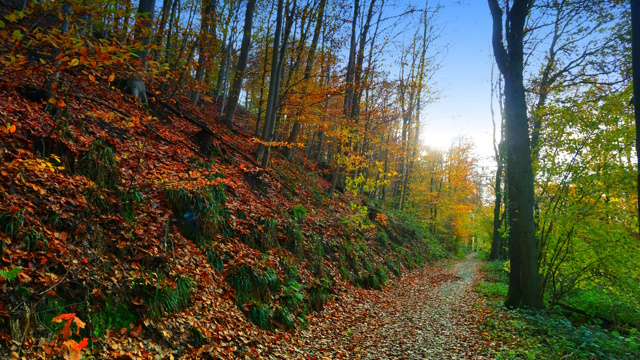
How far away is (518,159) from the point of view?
7.72 metres

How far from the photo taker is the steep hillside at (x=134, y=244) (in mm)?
3461

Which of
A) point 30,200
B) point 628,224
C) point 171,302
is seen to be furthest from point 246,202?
point 628,224

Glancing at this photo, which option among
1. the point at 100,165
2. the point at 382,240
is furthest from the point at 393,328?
the point at 382,240

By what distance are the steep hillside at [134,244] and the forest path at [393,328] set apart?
46 cm

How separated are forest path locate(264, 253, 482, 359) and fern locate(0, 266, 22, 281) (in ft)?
11.8

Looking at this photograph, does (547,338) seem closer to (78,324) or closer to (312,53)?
(78,324)

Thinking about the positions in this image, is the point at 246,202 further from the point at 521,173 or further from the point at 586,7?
the point at 586,7

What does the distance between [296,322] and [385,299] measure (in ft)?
13.6

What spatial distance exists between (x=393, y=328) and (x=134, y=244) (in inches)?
216

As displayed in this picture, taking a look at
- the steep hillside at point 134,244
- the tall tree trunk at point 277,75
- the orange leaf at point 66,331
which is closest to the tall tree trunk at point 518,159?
the steep hillside at point 134,244

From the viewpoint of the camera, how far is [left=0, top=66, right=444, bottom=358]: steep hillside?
3.46 metres

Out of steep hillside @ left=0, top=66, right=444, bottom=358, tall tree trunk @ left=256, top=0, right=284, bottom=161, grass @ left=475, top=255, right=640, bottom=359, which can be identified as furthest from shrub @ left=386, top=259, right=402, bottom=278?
tall tree trunk @ left=256, top=0, right=284, bottom=161

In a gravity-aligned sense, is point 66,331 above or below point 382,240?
below

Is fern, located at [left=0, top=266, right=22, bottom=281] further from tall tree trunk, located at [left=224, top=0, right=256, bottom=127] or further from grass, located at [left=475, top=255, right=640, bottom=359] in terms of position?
tall tree trunk, located at [left=224, top=0, right=256, bottom=127]
